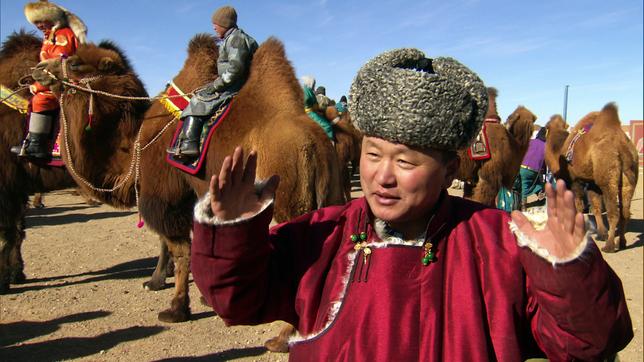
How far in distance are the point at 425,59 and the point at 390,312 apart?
81 cm

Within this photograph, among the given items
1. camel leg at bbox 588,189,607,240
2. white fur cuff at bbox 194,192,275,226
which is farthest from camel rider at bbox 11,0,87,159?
→ camel leg at bbox 588,189,607,240

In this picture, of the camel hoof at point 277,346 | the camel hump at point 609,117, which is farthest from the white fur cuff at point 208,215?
the camel hump at point 609,117

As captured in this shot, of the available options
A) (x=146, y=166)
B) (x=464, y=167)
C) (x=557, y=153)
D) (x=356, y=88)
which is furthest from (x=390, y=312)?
(x=557, y=153)

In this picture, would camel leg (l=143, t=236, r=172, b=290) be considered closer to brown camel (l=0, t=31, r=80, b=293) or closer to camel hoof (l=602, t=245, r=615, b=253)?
brown camel (l=0, t=31, r=80, b=293)

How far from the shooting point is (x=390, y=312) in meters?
1.44

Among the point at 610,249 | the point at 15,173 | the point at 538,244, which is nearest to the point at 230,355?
the point at 15,173

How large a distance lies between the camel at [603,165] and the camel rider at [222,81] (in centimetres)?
670

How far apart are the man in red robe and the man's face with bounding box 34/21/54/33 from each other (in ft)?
16.2

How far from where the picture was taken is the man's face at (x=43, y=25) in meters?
5.35

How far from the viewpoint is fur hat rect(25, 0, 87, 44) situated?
17.3 feet

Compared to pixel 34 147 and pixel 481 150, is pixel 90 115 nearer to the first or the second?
pixel 34 147

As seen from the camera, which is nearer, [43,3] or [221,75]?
[221,75]

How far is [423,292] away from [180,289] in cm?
393

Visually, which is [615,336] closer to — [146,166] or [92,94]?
[146,166]
